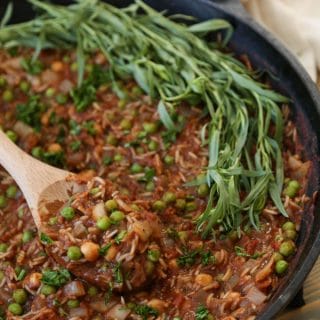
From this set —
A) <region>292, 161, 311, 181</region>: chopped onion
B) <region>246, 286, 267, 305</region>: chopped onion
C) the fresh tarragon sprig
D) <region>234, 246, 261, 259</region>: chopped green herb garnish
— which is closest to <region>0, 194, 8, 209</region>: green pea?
the fresh tarragon sprig

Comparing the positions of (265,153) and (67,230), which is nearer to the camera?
(67,230)

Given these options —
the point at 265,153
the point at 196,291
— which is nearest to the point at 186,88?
the point at 265,153

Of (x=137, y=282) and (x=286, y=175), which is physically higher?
(x=286, y=175)

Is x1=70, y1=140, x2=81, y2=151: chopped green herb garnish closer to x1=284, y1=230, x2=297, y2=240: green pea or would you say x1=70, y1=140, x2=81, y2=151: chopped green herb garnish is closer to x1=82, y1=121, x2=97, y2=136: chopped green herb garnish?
x1=82, y1=121, x2=97, y2=136: chopped green herb garnish

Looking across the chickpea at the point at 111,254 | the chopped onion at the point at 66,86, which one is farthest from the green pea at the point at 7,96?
the chickpea at the point at 111,254

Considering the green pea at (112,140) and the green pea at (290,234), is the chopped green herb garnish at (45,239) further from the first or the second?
the green pea at (290,234)

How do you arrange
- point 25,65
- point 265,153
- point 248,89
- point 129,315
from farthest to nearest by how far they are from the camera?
1. point 25,65
2. point 248,89
3. point 265,153
4. point 129,315

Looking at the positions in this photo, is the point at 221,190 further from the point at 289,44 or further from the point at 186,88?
the point at 289,44
